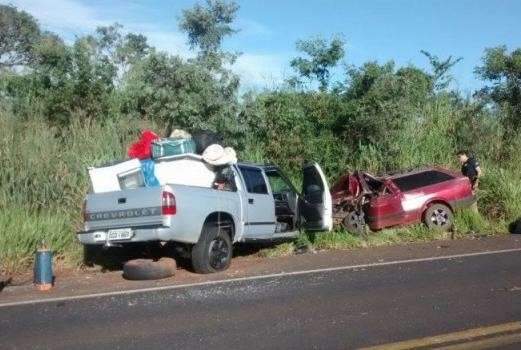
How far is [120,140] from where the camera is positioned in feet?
53.6

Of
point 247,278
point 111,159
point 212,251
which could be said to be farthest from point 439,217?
point 111,159

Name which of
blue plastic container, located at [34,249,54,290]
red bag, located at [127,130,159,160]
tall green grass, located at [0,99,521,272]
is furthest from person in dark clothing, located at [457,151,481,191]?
blue plastic container, located at [34,249,54,290]

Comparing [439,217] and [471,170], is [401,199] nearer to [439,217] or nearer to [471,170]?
[439,217]

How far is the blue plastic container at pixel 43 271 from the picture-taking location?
10789mm

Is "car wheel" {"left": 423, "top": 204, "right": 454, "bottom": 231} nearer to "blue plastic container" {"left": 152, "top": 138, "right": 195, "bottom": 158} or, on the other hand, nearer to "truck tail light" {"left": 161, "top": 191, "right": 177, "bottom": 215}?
"blue plastic container" {"left": 152, "top": 138, "right": 195, "bottom": 158}

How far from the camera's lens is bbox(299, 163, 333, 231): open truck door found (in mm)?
13547

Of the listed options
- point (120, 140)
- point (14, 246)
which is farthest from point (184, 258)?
point (120, 140)

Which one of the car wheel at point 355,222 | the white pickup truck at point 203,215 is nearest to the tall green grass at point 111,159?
the car wheel at point 355,222

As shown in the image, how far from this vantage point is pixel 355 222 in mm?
15984

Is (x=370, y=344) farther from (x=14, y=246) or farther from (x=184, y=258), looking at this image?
(x=14, y=246)

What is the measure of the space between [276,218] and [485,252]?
3947 mm

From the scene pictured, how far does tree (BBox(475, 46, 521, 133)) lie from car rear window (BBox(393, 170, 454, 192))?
287 inches

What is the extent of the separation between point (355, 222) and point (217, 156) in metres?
5.02

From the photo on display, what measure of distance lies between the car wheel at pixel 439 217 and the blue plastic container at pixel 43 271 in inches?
352
